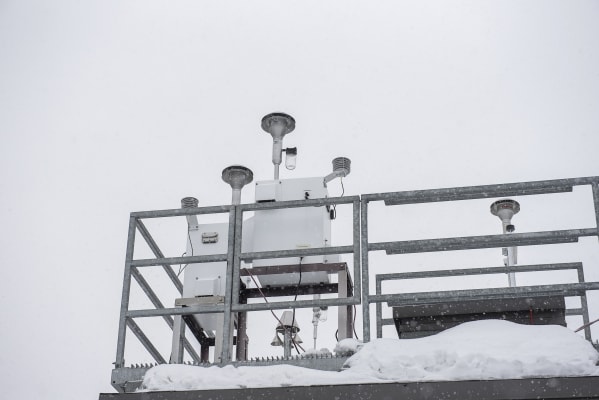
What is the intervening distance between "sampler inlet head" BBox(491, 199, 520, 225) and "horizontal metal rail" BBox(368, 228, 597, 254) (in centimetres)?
521

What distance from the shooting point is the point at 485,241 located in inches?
259

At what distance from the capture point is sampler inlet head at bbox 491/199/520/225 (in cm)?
1205

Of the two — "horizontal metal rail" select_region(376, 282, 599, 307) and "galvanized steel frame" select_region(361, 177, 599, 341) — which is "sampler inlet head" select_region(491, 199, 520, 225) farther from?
"horizontal metal rail" select_region(376, 282, 599, 307)

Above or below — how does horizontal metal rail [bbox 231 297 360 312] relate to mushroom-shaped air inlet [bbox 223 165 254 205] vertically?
below

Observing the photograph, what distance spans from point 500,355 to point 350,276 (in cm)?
256

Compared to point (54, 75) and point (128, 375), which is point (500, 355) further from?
point (54, 75)

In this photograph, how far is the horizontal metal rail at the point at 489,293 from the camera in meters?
6.30

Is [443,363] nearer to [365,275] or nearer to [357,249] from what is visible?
[365,275]

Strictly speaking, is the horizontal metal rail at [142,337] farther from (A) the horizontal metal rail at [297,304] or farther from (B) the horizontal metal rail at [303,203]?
(B) the horizontal metal rail at [303,203]

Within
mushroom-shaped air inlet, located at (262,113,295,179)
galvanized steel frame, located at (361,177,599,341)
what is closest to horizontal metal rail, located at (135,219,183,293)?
mushroom-shaped air inlet, located at (262,113,295,179)

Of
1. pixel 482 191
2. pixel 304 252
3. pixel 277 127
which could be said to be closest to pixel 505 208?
pixel 277 127

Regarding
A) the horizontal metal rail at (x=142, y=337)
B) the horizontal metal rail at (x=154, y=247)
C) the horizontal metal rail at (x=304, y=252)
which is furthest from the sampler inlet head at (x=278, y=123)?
the horizontal metal rail at (x=142, y=337)

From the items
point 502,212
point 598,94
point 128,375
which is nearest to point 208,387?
point 128,375

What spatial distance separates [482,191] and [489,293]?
2.55 ft
